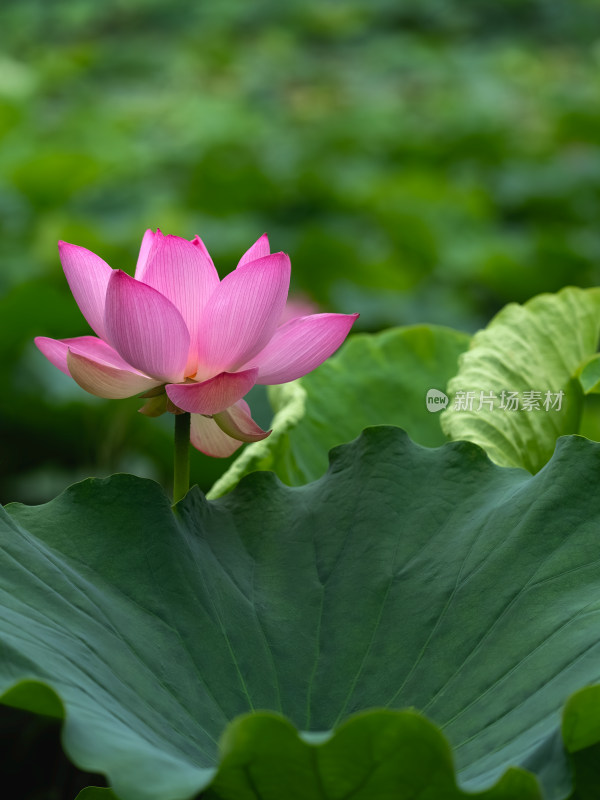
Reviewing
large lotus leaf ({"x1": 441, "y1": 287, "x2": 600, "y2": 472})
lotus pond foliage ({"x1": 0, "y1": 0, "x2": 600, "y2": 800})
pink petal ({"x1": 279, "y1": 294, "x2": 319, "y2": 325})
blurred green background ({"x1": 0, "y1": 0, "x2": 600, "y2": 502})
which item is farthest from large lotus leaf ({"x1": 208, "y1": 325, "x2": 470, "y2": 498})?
pink petal ({"x1": 279, "y1": 294, "x2": 319, "y2": 325})

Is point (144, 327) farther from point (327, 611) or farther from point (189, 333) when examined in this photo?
point (327, 611)

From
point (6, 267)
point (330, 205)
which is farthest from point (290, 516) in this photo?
point (330, 205)

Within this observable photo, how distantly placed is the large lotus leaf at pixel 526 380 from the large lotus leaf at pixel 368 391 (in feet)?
0.42

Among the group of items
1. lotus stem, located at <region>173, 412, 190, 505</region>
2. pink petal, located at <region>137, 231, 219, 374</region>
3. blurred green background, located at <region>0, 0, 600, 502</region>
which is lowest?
lotus stem, located at <region>173, 412, 190, 505</region>

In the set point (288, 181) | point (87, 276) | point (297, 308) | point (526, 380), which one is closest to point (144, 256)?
point (87, 276)

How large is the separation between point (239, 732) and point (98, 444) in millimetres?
1271

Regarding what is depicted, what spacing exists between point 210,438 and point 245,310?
0.44 feet

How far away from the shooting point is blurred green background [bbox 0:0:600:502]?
69.0 inches

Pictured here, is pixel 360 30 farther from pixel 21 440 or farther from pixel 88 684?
pixel 88 684

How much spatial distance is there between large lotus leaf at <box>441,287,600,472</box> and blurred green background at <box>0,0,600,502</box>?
0.53 metres

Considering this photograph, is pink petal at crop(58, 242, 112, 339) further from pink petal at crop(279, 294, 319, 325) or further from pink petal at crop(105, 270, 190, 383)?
pink petal at crop(279, 294, 319, 325)

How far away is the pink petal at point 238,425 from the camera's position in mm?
641

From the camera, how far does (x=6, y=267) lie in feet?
7.52

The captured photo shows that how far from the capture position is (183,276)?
61 centimetres
